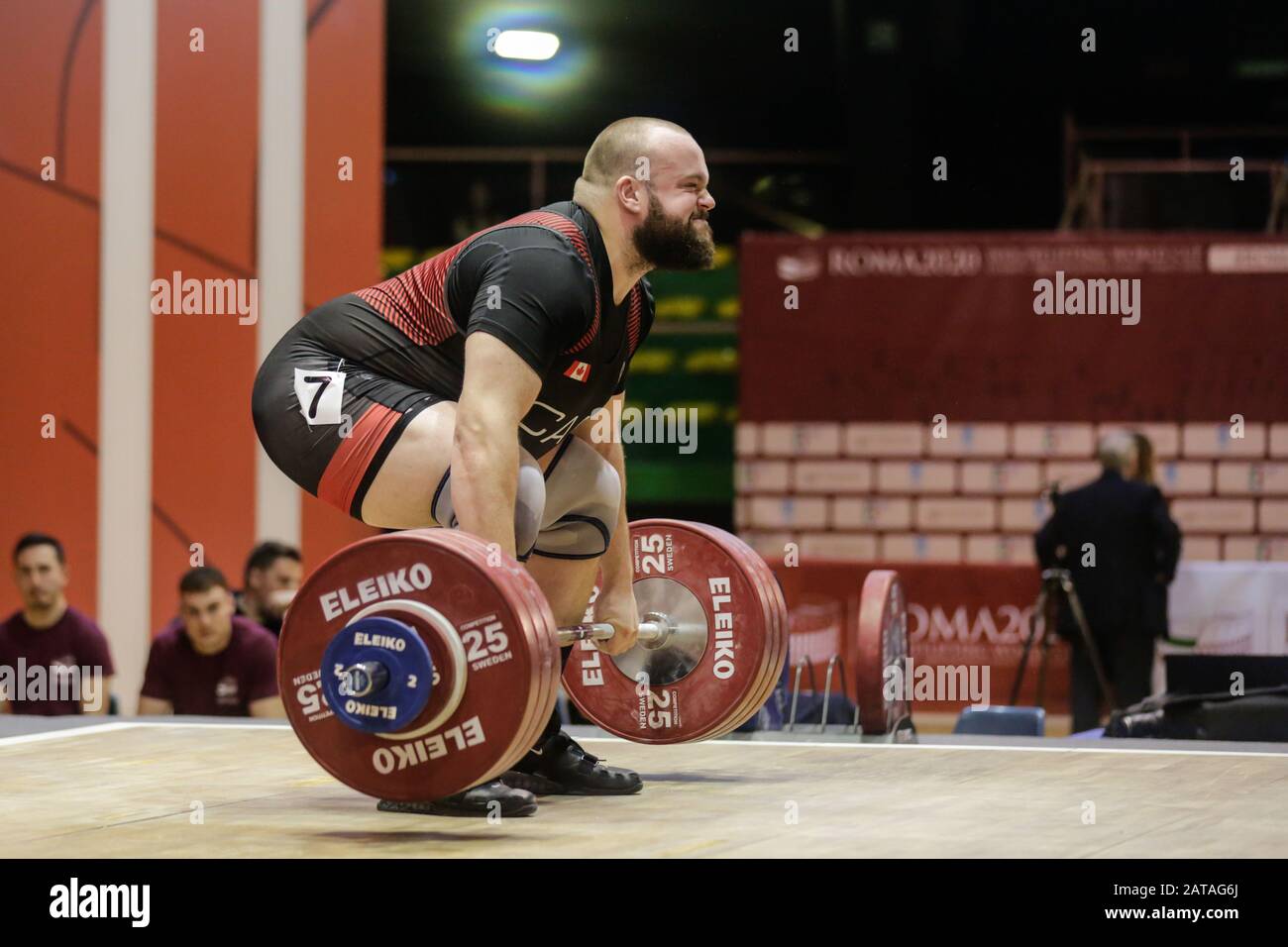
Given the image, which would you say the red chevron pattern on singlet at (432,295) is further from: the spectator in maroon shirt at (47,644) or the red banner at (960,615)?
the red banner at (960,615)

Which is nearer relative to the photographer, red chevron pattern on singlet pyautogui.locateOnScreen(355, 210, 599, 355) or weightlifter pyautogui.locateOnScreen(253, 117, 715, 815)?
weightlifter pyautogui.locateOnScreen(253, 117, 715, 815)

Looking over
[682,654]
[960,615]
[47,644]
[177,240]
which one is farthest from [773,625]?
[960,615]

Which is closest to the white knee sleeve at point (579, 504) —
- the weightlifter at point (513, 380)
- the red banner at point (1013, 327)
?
the weightlifter at point (513, 380)

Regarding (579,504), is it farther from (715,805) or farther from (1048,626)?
(1048,626)

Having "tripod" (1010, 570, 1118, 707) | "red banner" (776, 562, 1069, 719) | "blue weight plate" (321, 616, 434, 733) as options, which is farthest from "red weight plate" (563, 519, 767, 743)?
"red banner" (776, 562, 1069, 719)

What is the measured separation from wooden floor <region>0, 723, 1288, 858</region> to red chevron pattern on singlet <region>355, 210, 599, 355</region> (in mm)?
760

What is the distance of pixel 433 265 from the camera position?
2789 mm

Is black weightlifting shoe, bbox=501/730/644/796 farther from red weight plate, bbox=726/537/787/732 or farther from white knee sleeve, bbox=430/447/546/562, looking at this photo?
white knee sleeve, bbox=430/447/546/562

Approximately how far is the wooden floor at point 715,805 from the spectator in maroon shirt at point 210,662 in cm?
120

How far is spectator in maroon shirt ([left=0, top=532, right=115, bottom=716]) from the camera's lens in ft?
17.3

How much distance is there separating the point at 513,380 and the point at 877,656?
1.60 meters
